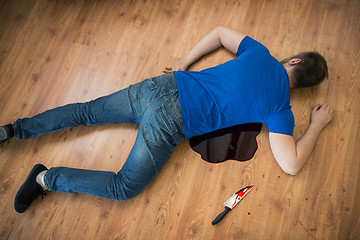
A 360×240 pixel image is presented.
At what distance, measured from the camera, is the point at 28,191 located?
4.16ft

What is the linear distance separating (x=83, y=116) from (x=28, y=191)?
0.46 m

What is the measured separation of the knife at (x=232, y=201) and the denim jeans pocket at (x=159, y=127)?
452mm

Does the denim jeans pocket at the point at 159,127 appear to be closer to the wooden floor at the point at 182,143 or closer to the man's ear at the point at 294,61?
the wooden floor at the point at 182,143

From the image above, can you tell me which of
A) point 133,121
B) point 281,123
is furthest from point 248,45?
point 133,121

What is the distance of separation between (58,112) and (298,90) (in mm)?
1282

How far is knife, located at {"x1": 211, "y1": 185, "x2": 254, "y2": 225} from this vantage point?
124cm

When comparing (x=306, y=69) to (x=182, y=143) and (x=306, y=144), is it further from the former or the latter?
(x=182, y=143)

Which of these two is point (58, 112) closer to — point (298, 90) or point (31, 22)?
point (31, 22)

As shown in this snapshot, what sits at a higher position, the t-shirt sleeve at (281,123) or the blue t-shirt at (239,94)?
the blue t-shirt at (239,94)

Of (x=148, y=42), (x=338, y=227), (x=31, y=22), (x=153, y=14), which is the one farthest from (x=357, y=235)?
(x=31, y=22)

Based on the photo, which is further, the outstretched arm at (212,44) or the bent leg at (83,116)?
the outstretched arm at (212,44)

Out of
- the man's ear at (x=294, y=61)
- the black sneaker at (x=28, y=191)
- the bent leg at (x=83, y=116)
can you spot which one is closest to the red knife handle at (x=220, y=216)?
the bent leg at (x=83, y=116)

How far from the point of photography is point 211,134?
135 cm

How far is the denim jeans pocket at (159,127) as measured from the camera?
3.73 feet
